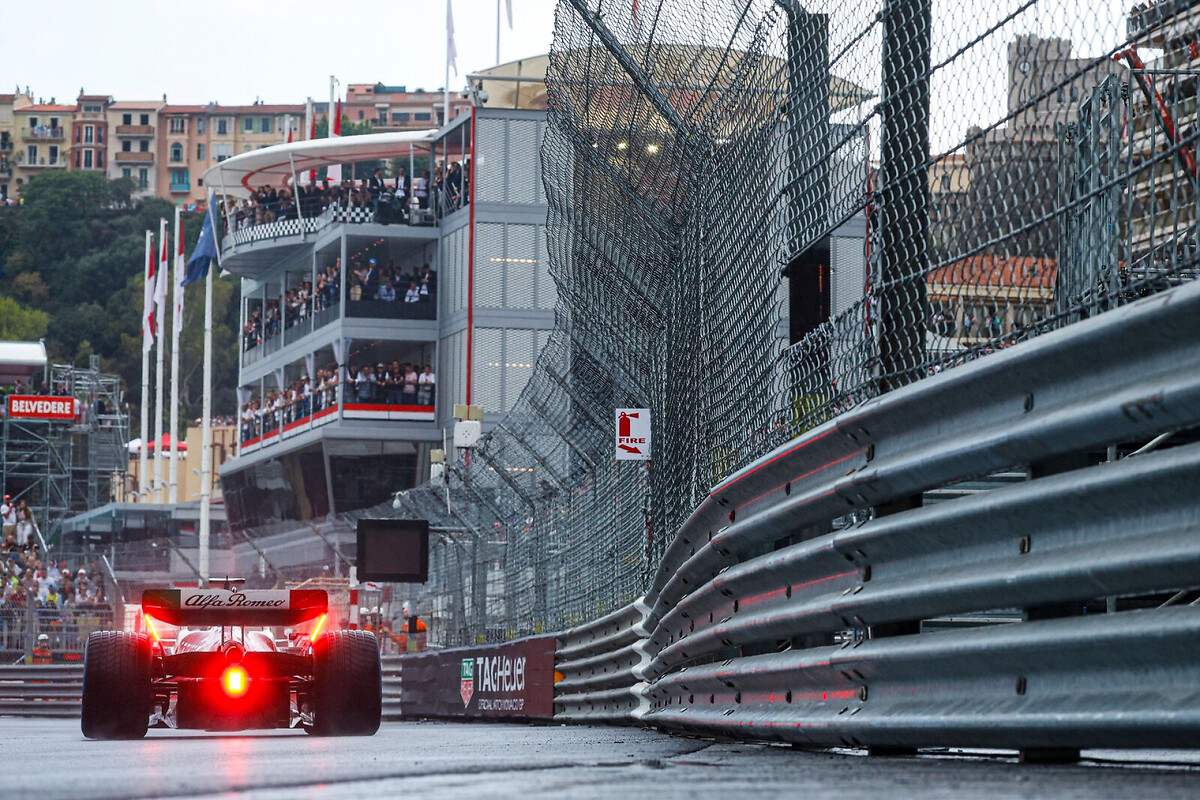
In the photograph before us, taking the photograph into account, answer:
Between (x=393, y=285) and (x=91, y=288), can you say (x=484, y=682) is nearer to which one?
(x=393, y=285)

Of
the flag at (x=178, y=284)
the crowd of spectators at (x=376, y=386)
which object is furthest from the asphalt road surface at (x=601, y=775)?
the flag at (x=178, y=284)

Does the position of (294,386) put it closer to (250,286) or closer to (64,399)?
(250,286)

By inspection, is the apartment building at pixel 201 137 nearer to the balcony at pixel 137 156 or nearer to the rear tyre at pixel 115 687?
the balcony at pixel 137 156

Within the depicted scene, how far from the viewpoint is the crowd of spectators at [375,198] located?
5178cm

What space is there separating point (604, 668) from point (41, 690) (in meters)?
16.0

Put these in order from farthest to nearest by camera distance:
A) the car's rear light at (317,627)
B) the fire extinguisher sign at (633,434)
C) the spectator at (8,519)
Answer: the spectator at (8,519), the car's rear light at (317,627), the fire extinguisher sign at (633,434)

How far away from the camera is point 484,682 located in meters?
17.0

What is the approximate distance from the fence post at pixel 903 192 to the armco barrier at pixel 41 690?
21.0m

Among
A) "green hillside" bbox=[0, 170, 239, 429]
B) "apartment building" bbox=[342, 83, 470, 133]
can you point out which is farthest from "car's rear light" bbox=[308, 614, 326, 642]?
"apartment building" bbox=[342, 83, 470, 133]

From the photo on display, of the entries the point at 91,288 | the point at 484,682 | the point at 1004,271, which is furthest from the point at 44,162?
the point at 1004,271

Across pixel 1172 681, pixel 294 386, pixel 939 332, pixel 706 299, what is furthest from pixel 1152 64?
pixel 294 386

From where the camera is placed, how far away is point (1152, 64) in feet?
14.6

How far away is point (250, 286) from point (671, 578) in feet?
190

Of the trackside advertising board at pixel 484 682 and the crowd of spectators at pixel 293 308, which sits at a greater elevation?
the crowd of spectators at pixel 293 308
